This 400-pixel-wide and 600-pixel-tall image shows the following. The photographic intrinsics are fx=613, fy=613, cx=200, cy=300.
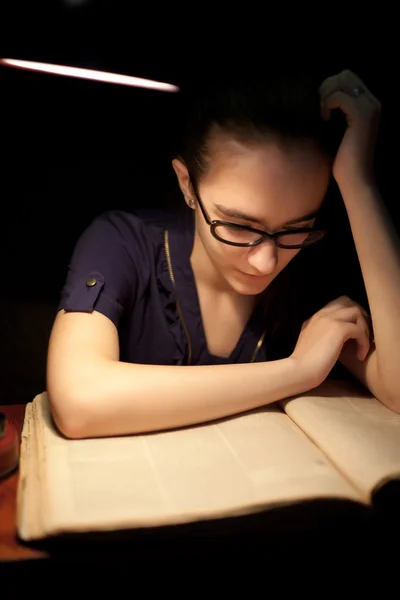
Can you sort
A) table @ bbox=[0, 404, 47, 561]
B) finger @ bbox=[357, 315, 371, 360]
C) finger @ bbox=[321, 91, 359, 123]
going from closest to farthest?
table @ bbox=[0, 404, 47, 561]
finger @ bbox=[321, 91, 359, 123]
finger @ bbox=[357, 315, 371, 360]

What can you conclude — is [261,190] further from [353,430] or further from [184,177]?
[353,430]

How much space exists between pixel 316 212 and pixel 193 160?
0.95 ft

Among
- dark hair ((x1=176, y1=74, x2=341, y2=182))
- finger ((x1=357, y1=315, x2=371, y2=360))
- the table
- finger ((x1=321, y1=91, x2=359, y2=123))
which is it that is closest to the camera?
the table

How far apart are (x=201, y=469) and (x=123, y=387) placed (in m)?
0.21

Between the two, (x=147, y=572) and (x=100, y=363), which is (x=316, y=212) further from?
(x=147, y=572)

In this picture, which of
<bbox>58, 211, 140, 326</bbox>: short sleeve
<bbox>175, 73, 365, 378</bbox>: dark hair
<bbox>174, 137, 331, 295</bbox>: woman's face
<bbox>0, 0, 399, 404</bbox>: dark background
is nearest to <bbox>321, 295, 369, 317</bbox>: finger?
<bbox>175, 73, 365, 378</bbox>: dark hair

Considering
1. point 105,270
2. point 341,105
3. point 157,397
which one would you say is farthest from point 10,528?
point 341,105

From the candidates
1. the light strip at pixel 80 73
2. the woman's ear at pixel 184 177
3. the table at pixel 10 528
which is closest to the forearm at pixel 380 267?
the woman's ear at pixel 184 177

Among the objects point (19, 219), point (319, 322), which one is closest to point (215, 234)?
point (319, 322)

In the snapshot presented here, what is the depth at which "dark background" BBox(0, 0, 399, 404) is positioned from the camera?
130cm

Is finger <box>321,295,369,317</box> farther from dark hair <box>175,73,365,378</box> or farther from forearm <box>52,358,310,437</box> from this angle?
forearm <box>52,358,310,437</box>

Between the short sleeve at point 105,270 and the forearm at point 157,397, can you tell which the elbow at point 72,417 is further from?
the short sleeve at point 105,270

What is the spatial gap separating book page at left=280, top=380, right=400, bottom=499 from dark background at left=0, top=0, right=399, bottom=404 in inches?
22.5

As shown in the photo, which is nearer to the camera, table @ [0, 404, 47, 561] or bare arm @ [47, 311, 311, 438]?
table @ [0, 404, 47, 561]
